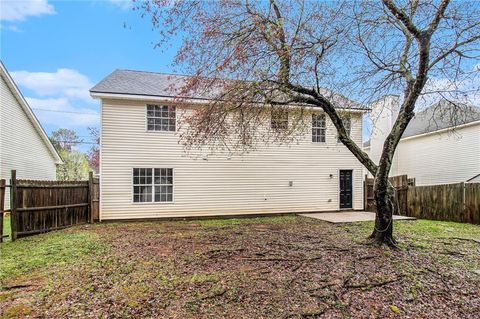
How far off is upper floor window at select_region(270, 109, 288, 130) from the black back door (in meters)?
6.21

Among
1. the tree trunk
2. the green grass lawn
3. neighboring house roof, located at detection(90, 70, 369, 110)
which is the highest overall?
neighboring house roof, located at detection(90, 70, 369, 110)

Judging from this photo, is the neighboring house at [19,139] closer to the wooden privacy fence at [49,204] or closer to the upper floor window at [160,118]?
the wooden privacy fence at [49,204]

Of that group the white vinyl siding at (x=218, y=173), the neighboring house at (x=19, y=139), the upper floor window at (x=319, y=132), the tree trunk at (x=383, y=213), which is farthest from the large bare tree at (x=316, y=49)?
the neighboring house at (x=19, y=139)

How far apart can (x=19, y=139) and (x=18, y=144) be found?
0.88 feet

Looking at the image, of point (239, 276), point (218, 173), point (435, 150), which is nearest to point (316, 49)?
point (239, 276)

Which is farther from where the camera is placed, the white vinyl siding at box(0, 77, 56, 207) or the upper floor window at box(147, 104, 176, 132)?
the white vinyl siding at box(0, 77, 56, 207)

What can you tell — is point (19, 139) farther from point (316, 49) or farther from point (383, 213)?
point (383, 213)

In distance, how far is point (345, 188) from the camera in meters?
13.2

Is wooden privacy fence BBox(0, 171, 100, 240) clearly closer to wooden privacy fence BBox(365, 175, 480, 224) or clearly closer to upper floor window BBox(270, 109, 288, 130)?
upper floor window BBox(270, 109, 288, 130)

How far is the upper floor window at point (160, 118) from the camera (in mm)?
10984

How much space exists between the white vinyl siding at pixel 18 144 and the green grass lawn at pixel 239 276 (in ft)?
26.5

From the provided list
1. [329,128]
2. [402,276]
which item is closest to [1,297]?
[402,276]

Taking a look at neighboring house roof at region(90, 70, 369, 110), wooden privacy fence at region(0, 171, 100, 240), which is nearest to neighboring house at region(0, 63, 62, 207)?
neighboring house roof at region(90, 70, 369, 110)

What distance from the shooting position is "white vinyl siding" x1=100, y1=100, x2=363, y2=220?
34.7ft
